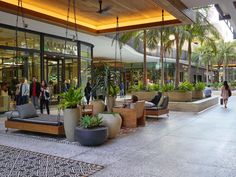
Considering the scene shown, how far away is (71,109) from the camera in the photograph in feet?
22.2

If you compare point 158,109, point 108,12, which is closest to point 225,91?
point 158,109

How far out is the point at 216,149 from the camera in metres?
5.96

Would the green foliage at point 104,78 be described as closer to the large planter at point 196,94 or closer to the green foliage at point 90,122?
the green foliage at point 90,122

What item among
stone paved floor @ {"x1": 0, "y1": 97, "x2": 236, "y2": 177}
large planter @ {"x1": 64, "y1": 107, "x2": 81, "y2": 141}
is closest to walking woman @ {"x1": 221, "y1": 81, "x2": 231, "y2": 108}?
stone paved floor @ {"x1": 0, "y1": 97, "x2": 236, "y2": 177}

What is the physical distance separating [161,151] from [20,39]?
9.78m

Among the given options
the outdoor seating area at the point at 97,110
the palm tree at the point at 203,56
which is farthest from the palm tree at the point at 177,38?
the palm tree at the point at 203,56

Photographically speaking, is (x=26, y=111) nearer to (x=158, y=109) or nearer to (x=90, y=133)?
(x=90, y=133)

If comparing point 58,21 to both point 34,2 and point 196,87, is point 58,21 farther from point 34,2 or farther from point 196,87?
point 196,87

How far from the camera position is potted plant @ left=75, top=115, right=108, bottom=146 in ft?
19.7

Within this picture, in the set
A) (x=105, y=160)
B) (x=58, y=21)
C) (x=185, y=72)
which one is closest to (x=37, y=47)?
(x=58, y=21)

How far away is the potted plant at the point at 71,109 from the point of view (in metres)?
6.72

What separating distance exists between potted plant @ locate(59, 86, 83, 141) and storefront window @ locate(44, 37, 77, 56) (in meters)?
8.07

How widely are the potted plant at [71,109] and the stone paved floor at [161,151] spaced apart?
445 millimetres

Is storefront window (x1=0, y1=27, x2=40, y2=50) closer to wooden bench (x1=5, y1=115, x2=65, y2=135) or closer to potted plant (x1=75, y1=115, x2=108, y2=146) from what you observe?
wooden bench (x1=5, y1=115, x2=65, y2=135)
